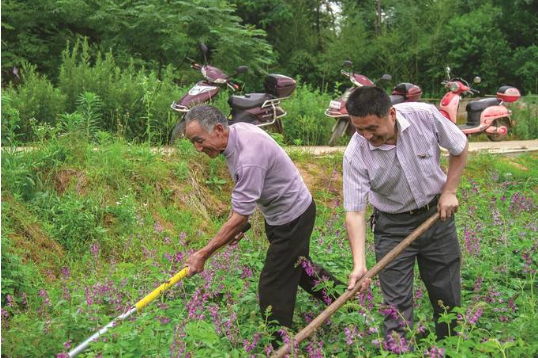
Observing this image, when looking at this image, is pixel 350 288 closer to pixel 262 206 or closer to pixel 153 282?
pixel 262 206

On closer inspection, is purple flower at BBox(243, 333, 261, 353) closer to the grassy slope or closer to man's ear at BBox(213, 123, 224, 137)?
the grassy slope

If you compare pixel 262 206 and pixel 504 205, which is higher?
pixel 262 206

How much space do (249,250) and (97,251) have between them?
49.7 inches

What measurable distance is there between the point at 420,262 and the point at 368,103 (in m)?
1.14

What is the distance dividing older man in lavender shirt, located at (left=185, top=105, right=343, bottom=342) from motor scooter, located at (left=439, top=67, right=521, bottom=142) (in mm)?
8240

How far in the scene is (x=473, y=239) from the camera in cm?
564

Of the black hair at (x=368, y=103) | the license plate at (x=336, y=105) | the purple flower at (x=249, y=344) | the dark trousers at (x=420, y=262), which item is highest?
the black hair at (x=368, y=103)

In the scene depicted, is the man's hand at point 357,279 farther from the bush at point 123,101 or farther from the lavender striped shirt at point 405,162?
the bush at point 123,101

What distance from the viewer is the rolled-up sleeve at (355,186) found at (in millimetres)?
4176

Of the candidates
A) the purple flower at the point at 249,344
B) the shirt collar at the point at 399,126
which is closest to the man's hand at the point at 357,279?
the purple flower at the point at 249,344

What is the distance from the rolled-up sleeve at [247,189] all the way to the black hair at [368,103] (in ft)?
2.52

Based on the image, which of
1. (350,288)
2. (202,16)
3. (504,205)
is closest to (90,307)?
(350,288)

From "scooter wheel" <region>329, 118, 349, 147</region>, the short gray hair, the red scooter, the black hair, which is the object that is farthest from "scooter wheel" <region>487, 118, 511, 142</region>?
the black hair

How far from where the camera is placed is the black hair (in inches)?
153
